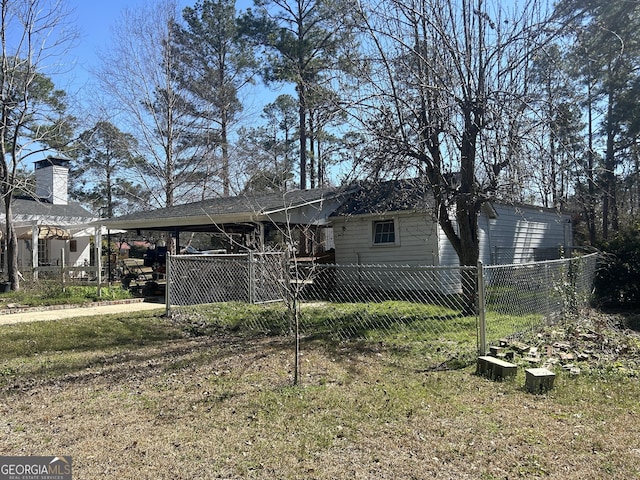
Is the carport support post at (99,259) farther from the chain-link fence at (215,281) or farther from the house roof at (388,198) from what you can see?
the house roof at (388,198)

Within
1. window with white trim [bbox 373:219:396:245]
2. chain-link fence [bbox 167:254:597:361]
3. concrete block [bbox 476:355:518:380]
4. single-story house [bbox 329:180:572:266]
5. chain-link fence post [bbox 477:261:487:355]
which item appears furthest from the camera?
window with white trim [bbox 373:219:396:245]

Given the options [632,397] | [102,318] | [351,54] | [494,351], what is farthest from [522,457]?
[102,318]

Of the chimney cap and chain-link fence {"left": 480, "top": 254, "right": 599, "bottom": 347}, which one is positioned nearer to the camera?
chain-link fence {"left": 480, "top": 254, "right": 599, "bottom": 347}

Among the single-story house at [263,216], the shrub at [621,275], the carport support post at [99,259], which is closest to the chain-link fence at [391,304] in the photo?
the shrub at [621,275]

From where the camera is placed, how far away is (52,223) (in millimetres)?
22594

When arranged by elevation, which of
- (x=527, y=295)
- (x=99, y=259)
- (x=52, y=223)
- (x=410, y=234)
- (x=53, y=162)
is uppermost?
(x=53, y=162)

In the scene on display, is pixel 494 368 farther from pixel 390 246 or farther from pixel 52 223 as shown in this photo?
pixel 52 223

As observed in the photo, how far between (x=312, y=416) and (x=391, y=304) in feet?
19.9

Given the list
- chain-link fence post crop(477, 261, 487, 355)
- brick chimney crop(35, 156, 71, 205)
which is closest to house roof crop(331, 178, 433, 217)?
chain-link fence post crop(477, 261, 487, 355)

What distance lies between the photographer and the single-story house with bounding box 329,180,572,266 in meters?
12.8

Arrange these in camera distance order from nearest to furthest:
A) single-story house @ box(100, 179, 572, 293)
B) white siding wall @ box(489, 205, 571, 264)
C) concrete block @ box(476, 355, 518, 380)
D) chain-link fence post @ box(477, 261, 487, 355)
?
concrete block @ box(476, 355, 518, 380) < chain-link fence post @ box(477, 261, 487, 355) < single-story house @ box(100, 179, 572, 293) < white siding wall @ box(489, 205, 571, 264)

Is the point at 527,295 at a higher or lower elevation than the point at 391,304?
higher

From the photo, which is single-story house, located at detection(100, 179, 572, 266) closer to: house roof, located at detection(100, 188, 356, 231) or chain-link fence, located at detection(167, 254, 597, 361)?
house roof, located at detection(100, 188, 356, 231)

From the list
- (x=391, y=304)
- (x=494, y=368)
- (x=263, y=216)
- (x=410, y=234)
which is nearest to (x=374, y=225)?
(x=410, y=234)
